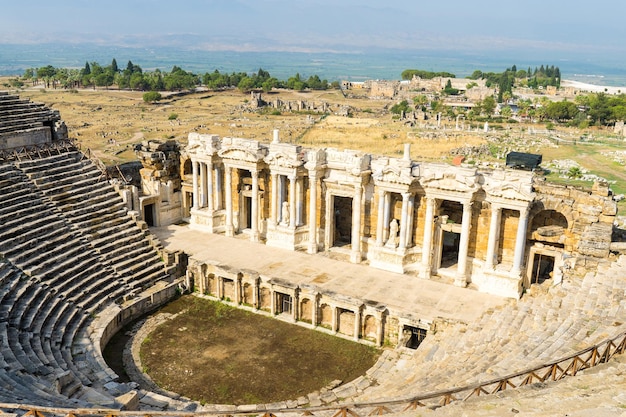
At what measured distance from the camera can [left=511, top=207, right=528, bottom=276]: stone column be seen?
2515 centimetres

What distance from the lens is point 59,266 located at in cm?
2438

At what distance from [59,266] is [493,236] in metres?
18.5

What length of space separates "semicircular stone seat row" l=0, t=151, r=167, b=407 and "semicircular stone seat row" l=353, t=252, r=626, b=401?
936 centimetres

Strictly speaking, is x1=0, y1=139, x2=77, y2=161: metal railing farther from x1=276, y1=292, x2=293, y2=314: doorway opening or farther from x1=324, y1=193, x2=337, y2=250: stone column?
x1=276, y1=292, x2=293, y2=314: doorway opening

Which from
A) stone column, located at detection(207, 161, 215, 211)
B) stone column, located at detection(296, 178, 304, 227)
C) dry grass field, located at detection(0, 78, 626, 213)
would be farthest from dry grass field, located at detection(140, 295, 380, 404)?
dry grass field, located at detection(0, 78, 626, 213)


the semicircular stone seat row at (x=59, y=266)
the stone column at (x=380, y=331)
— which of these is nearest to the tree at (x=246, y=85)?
the semicircular stone seat row at (x=59, y=266)

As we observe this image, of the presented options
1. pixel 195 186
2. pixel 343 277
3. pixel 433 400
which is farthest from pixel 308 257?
pixel 433 400

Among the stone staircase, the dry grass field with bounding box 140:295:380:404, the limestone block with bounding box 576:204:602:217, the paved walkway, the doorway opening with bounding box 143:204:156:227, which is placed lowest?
the dry grass field with bounding box 140:295:380:404

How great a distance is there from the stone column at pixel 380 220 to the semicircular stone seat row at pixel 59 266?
1045cm

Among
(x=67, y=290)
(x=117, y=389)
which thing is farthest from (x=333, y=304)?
(x=67, y=290)

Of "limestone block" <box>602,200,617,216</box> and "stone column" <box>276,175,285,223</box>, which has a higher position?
"limestone block" <box>602,200,617,216</box>

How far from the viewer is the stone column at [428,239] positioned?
27.0 metres

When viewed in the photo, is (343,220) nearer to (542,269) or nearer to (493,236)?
(493,236)

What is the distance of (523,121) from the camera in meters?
107
